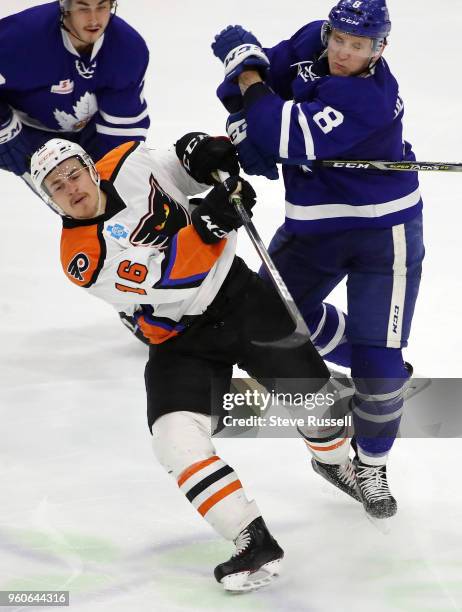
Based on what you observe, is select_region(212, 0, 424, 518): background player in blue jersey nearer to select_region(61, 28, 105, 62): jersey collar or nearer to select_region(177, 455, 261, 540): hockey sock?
select_region(177, 455, 261, 540): hockey sock

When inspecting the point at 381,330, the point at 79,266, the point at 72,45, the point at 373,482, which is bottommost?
the point at 373,482

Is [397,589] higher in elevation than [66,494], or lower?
lower

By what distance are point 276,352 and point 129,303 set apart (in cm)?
38

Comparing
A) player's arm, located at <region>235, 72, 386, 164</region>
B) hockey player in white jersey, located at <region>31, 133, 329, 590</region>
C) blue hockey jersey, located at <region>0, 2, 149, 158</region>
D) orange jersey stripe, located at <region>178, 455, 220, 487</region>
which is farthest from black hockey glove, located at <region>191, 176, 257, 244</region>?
blue hockey jersey, located at <region>0, 2, 149, 158</region>

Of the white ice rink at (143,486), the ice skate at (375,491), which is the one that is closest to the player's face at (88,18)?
the white ice rink at (143,486)

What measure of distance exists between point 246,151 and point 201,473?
31.4 inches

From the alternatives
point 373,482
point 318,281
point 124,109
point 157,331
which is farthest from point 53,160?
point 373,482

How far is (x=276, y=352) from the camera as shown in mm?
2402

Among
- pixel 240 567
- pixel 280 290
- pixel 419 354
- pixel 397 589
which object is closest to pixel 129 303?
pixel 280 290

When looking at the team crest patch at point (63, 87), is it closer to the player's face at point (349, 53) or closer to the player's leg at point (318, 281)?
the player's leg at point (318, 281)

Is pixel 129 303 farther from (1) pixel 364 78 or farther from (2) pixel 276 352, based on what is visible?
(1) pixel 364 78

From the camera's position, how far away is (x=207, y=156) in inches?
94.4

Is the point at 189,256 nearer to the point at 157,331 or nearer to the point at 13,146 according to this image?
the point at 157,331

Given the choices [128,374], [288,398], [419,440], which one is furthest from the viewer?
[128,374]
